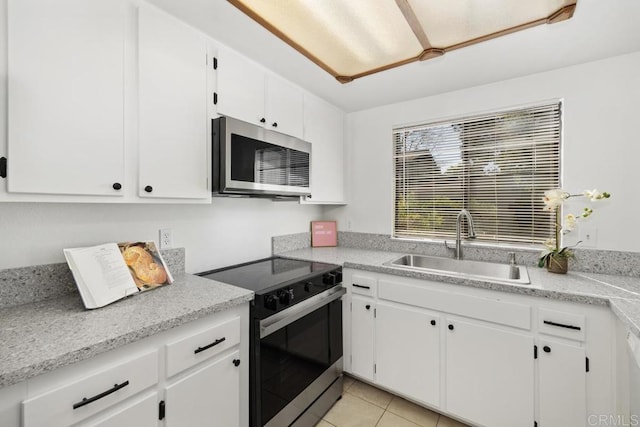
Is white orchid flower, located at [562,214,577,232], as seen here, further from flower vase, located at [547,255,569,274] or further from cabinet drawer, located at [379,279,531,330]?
cabinet drawer, located at [379,279,531,330]

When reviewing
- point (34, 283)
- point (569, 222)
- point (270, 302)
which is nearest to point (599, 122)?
point (569, 222)

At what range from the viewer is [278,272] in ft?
6.07

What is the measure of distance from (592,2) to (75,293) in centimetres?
274

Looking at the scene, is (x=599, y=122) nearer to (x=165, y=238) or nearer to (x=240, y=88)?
(x=240, y=88)

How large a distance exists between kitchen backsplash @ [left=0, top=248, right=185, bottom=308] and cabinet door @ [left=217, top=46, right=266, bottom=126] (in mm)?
1104

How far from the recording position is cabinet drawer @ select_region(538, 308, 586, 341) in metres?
1.41

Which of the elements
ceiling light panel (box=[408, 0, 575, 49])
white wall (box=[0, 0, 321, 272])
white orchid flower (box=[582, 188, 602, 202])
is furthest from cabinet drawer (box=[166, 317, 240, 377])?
white orchid flower (box=[582, 188, 602, 202])

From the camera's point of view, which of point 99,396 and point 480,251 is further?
point 480,251

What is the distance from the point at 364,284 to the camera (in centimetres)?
206

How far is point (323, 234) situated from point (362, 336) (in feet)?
3.43

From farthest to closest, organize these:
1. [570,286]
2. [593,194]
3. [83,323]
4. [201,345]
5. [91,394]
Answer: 1. [593,194]
2. [570,286]
3. [201,345]
4. [83,323]
5. [91,394]

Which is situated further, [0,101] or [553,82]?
[553,82]

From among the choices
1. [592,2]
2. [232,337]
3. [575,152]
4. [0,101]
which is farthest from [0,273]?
[575,152]

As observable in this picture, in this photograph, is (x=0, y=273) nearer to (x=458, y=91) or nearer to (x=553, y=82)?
(x=458, y=91)
